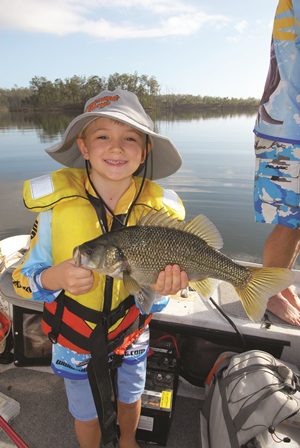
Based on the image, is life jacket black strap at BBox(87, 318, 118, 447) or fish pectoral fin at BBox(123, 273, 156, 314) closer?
fish pectoral fin at BBox(123, 273, 156, 314)

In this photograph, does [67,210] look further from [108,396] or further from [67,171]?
[108,396]

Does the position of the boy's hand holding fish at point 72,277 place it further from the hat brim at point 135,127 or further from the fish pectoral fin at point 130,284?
the hat brim at point 135,127

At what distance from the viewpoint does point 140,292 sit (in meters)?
1.74

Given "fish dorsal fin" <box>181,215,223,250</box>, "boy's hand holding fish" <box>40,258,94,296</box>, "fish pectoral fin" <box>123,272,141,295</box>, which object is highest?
"fish dorsal fin" <box>181,215,223,250</box>

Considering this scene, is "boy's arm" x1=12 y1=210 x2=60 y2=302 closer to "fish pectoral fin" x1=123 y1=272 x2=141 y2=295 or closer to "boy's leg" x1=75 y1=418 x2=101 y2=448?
"fish pectoral fin" x1=123 y1=272 x2=141 y2=295

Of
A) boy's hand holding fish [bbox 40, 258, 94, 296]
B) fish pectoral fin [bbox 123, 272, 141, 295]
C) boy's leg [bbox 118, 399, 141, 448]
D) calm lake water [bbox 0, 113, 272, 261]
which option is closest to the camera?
boy's hand holding fish [bbox 40, 258, 94, 296]

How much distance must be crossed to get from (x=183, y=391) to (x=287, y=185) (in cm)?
207

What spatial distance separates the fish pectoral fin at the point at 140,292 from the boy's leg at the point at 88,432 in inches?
39.7

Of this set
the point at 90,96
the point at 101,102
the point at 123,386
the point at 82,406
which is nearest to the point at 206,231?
the point at 101,102

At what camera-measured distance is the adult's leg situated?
105 inches

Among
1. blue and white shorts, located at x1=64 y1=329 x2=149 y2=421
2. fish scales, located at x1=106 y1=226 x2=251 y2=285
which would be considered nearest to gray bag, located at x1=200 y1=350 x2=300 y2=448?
blue and white shorts, located at x1=64 y1=329 x2=149 y2=421

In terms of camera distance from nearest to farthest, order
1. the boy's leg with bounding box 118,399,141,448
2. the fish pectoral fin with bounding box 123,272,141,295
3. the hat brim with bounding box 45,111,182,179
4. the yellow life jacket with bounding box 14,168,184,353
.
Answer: the fish pectoral fin with bounding box 123,272,141,295 → the hat brim with bounding box 45,111,182,179 → the yellow life jacket with bounding box 14,168,184,353 → the boy's leg with bounding box 118,399,141,448

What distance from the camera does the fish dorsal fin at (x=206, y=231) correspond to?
187cm

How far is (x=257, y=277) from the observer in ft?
5.97
